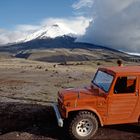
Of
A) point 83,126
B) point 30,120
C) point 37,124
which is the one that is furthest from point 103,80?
point 30,120

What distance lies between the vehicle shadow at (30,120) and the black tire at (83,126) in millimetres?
542

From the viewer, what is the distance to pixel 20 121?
12016 millimetres

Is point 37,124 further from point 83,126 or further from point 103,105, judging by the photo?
point 103,105

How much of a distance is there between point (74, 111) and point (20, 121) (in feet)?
9.94

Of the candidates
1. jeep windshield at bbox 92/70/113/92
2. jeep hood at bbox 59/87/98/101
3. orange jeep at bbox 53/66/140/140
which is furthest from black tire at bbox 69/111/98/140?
jeep windshield at bbox 92/70/113/92

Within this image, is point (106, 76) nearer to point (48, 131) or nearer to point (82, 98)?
point (82, 98)

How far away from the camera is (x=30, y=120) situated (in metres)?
12.2

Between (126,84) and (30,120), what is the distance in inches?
155

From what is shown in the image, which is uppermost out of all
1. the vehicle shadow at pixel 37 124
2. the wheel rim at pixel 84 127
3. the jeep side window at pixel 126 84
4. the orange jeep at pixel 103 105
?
the jeep side window at pixel 126 84

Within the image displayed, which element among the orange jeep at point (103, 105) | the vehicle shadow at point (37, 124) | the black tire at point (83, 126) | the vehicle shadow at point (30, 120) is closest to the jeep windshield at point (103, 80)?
the orange jeep at point (103, 105)

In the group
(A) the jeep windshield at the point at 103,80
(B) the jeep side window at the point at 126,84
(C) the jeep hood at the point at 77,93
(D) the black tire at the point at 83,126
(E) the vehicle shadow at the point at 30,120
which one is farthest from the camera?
(E) the vehicle shadow at the point at 30,120

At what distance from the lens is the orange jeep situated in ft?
31.6

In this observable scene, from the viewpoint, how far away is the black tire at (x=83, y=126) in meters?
9.56

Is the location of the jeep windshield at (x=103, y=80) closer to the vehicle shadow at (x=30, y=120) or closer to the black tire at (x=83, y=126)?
the black tire at (x=83, y=126)
